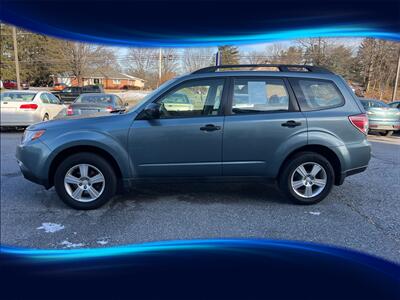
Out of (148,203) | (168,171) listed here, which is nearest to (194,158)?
(168,171)

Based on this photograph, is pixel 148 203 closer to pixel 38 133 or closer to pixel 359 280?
pixel 38 133

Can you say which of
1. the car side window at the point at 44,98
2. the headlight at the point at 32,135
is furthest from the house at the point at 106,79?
the headlight at the point at 32,135

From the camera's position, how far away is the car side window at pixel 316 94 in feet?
13.5

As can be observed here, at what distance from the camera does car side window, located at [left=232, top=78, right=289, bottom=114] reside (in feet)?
13.3

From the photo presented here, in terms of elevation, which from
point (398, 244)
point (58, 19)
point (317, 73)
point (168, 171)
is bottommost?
point (398, 244)

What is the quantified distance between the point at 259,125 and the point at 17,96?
10.3 m

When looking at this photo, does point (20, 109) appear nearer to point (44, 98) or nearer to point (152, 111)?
point (44, 98)

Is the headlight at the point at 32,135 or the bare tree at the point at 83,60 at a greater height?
the bare tree at the point at 83,60

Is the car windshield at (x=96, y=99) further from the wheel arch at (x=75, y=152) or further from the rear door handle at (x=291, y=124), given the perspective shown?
the rear door handle at (x=291, y=124)

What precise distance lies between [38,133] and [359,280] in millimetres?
3888

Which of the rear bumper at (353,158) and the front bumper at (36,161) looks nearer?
the front bumper at (36,161)

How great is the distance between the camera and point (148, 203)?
169 inches

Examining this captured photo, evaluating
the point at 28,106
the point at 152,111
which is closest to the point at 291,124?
the point at 152,111

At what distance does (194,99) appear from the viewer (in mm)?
4105
